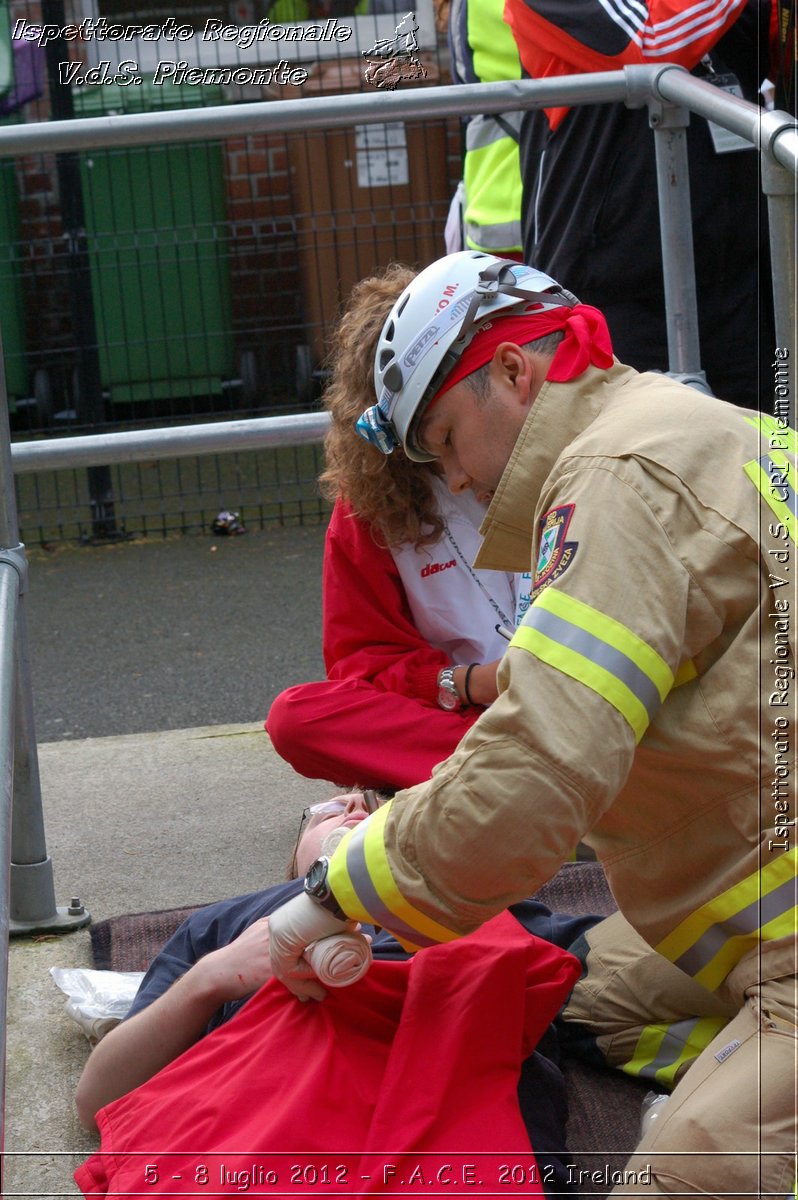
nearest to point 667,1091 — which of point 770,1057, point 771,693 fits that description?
point 770,1057

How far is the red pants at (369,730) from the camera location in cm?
332

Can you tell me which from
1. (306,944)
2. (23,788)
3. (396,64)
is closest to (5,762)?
(306,944)

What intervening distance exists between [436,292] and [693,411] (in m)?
0.49

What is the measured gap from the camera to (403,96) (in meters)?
3.42

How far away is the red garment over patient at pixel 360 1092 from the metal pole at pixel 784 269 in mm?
1047

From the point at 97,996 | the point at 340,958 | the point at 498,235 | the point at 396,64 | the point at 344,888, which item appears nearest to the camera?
the point at 344,888

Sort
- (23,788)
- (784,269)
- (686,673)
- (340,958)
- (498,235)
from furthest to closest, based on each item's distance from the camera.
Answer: (498,235)
(23,788)
(784,269)
(340,958)
(686,673)

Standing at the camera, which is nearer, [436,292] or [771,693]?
[771,693]

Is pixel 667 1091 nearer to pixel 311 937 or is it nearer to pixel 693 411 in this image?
pixel 311 937

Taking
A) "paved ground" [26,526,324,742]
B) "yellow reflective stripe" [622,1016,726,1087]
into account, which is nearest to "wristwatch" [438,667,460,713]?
"yellow reflective stripe" [622,1016,726,1087]

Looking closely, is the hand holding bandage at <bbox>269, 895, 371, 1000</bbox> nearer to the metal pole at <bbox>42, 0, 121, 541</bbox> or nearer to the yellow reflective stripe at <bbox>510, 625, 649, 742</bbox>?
the yellow reflective stripe at <bbox>510, 625, 649, 742</bbox>

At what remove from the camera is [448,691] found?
3.36 m

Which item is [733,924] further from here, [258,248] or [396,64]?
[258,248]

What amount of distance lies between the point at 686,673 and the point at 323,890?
1.98ft
